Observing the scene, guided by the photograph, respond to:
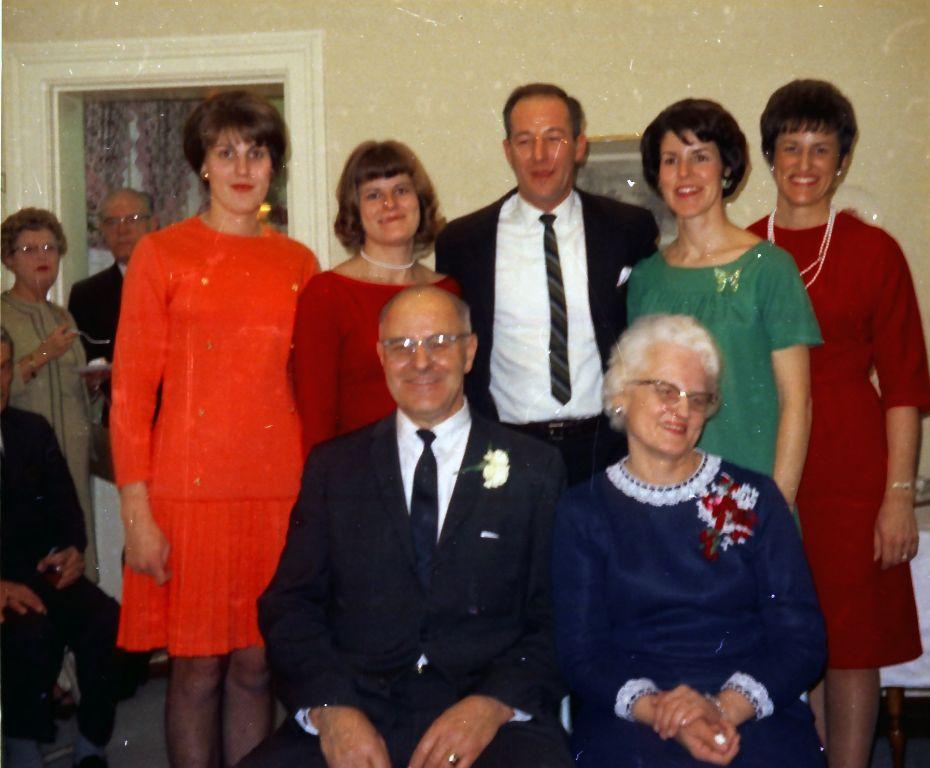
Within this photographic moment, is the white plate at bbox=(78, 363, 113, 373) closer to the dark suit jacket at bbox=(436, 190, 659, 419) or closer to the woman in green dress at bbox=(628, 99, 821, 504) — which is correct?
the dark suit jacket at bbox=(436, 190, 659, 419)

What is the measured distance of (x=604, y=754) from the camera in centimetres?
170

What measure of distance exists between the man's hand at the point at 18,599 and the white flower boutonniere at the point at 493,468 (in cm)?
109

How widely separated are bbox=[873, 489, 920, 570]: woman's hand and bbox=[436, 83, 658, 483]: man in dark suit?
1.89 ft

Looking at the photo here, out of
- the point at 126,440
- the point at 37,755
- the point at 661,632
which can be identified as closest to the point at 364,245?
the point at 126,440

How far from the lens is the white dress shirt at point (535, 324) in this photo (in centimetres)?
217

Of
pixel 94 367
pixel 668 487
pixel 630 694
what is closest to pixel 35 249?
pixel 94 367

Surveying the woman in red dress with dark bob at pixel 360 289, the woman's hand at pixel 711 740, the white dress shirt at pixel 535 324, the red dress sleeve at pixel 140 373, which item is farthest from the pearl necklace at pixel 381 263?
the woman's hand at pixel 711 740

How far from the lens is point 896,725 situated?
8.59 ft

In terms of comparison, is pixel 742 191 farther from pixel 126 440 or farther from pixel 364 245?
pixel 126 440

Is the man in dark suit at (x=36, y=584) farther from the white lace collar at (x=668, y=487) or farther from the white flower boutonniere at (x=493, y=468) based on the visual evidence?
the white lace collar at (x=668, y=487)

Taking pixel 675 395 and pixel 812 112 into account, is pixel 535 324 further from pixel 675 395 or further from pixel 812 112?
pixel 812 112

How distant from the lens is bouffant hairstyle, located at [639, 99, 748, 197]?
80.4 inches

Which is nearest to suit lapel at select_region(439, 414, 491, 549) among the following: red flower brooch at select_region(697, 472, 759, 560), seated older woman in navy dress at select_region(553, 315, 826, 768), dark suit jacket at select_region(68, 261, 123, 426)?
seated older woman in navy dress at select_region(553, 315, 826, 768)

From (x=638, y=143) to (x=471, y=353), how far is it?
92 centimetres
